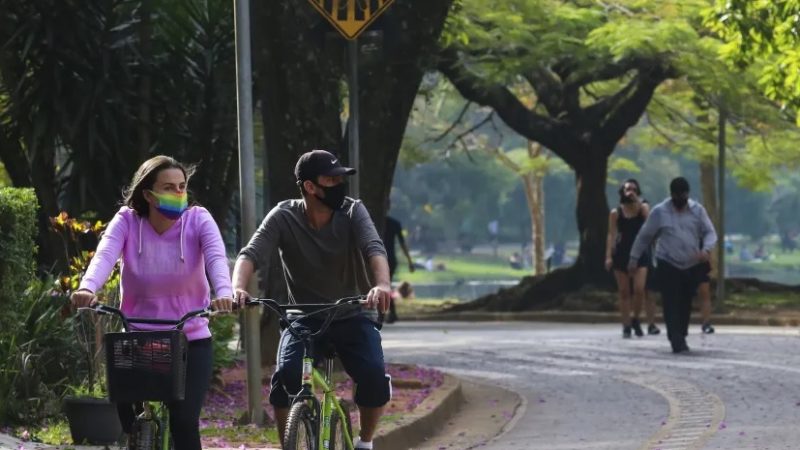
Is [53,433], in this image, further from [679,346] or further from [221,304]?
[679,346]

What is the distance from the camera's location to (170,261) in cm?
715

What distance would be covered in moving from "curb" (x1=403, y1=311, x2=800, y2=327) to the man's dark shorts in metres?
17.2

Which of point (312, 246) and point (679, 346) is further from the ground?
point (312, 246)

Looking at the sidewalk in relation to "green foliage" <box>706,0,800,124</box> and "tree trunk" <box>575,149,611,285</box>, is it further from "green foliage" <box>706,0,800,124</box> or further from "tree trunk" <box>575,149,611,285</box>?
"tree trunk" <box>575,149,611,285</box>

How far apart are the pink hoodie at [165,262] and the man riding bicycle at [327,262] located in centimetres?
56

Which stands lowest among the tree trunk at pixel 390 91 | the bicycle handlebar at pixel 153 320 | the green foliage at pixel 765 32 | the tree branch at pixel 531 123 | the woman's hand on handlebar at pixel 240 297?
the bicycle handlebar at pixel 153 320

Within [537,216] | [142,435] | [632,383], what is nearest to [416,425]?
[632,383]

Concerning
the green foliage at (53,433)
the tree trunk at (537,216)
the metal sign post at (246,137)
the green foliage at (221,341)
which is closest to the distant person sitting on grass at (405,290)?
the tree trunk at (537,216)

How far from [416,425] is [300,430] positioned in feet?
13.8

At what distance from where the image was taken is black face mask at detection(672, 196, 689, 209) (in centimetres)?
1758

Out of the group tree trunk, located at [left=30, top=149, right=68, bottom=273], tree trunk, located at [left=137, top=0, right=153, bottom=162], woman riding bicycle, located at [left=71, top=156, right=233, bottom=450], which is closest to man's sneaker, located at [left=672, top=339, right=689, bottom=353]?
tree trunk, located at [left=137, top=0, right=153, bottom=162]

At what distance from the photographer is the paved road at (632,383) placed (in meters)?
11.4

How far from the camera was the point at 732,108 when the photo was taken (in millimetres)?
29703

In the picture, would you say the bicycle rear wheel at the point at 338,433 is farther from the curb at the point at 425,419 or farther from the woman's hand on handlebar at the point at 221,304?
the curb at the point at 425,419
